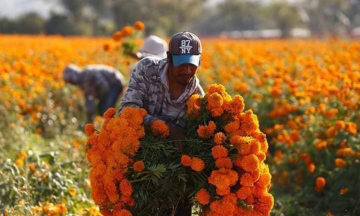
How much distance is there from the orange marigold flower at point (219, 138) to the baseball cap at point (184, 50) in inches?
17.0

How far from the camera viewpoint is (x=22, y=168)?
570 centimetres

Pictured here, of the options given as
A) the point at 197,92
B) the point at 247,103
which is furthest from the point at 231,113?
the point at 247,103

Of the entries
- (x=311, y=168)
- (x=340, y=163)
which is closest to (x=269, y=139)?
(x=311, y=168)

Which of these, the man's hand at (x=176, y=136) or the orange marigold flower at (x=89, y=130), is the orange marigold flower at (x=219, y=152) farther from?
the orange marigold flower at (x=89, y=130)

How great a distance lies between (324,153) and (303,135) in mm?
584

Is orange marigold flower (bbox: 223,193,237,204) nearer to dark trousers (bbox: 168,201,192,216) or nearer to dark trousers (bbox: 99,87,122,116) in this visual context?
dark trousers (bbox: 168,201,192,216)

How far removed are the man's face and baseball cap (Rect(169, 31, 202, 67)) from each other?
0.02 metres

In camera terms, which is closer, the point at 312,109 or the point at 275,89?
the point at 312,109

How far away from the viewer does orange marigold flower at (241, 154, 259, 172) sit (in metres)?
3.79

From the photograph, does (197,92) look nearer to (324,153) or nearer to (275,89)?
(324,153)

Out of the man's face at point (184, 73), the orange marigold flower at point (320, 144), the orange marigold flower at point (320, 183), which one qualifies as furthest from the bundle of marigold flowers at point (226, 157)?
the orange marigold flower at point (320, 144)

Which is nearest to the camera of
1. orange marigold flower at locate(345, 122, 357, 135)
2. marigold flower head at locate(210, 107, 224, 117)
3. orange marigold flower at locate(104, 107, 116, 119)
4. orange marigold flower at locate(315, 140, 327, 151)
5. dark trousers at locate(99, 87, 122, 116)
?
marigold flower head at locate(210, 107, 224, 117)

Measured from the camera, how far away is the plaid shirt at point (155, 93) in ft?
13.8

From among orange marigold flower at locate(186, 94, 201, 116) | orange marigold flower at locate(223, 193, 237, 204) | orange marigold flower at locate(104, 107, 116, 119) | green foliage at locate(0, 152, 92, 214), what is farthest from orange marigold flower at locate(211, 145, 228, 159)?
green foliage at locate(0, 152, 92, 214)
